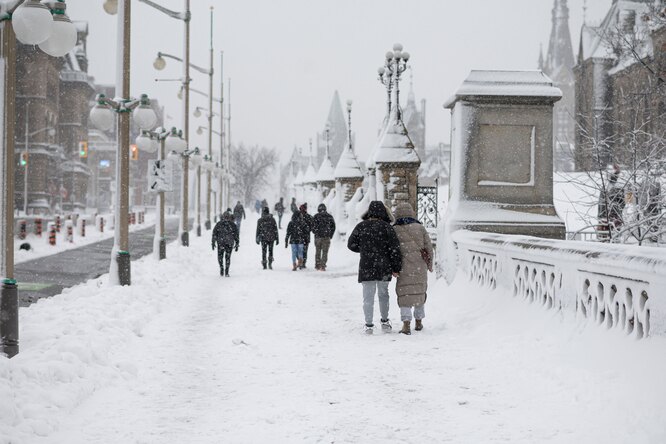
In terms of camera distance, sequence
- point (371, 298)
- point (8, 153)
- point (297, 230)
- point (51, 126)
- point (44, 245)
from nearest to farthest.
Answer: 1. point (8, 153)
2. point (371, 298)
3. point (297, 230)
4. point (44, 245)
5. point (51, 126)

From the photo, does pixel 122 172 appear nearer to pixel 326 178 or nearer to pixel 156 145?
pixel 156 145

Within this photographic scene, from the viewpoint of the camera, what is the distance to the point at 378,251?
950 cm

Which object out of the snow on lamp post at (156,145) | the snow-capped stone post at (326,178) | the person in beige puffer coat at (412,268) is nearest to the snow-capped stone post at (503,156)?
the person in beige puffer coat at (412,268)

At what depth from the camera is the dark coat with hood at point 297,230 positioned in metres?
19.1

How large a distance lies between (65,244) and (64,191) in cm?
4514

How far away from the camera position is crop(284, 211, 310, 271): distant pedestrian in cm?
1916

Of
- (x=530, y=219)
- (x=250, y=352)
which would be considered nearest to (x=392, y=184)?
(x=530, y=219)

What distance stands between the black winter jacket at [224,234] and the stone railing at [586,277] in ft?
26.7

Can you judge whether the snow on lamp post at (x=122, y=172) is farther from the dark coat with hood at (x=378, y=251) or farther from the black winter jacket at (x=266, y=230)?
the black winter jacket at (x=266, y=230)

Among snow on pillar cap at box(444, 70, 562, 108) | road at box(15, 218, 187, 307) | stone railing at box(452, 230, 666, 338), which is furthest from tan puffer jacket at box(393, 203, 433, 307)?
road at box(15, 218, 187, 307)

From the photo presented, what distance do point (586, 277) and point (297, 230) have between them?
12710 mm

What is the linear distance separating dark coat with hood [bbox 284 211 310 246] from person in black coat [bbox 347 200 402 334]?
9.49 m

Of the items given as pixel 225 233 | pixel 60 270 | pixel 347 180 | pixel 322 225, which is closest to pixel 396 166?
pixel 322 225

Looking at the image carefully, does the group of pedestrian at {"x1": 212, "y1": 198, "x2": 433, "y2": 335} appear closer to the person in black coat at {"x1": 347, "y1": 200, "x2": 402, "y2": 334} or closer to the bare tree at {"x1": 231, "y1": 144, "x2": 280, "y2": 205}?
the person in black coat at {"x1": 347, "y1": 200, "x2": 402, "y2": 334}
